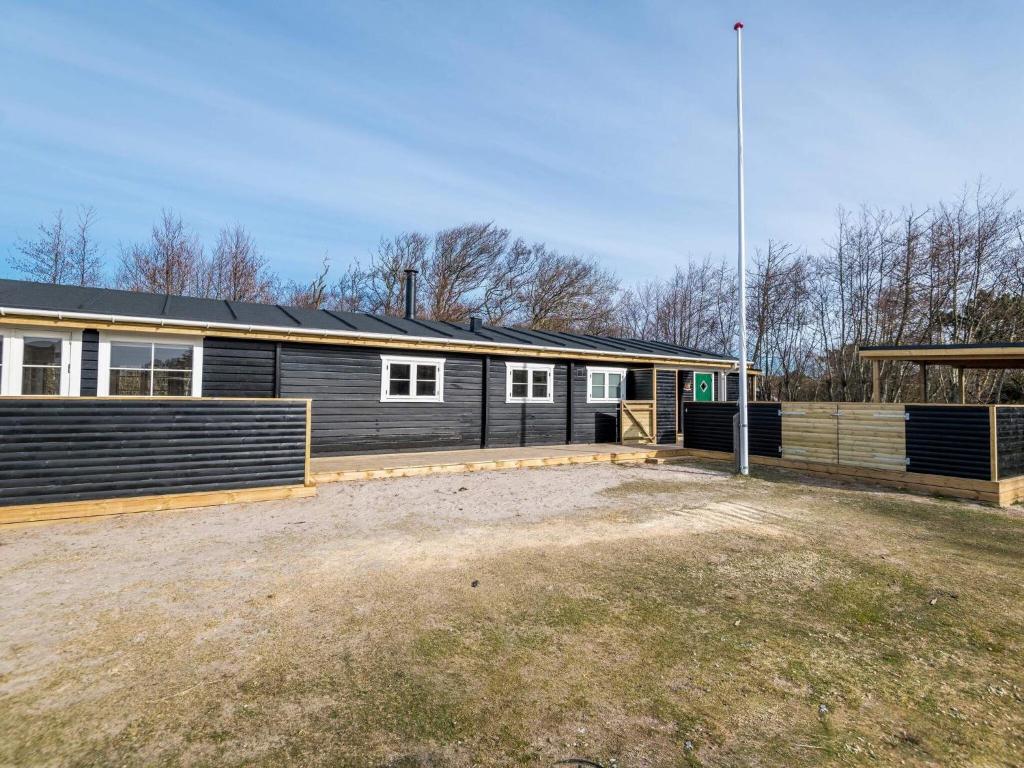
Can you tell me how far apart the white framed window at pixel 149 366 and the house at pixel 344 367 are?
0.02m

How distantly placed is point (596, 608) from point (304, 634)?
6.46 ft

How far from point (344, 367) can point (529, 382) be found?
4.88m

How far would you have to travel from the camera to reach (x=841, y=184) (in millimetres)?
19984

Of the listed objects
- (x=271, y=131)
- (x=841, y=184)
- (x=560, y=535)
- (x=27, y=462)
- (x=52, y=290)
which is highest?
(x=841, y=184)

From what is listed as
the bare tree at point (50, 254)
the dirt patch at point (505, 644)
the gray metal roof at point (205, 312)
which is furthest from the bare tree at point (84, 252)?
the dirt patch at point (505, 644)

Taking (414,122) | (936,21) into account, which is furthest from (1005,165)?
(414,122)

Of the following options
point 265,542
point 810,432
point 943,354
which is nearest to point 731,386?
point 810,432

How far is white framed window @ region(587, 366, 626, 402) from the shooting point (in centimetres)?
1413

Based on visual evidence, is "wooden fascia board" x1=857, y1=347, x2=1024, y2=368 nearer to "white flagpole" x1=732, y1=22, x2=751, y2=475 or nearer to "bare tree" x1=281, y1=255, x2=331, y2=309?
"white flagpole" x1=732, y1=22, x2=751, y2=475

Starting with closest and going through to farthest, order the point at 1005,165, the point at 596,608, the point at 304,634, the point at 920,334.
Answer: the point at 304,634, the point at 596,608, the point at 1005,165, the point at 920,334

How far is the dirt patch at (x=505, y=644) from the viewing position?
2094mm

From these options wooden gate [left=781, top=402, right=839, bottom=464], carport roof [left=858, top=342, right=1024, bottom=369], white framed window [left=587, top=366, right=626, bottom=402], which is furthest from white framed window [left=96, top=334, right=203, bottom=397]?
carport roof [left=858, top=342, right=1024, bottom=369]

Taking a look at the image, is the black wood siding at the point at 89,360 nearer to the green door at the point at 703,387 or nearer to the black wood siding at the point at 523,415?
the black wood siding at the point at 523,415

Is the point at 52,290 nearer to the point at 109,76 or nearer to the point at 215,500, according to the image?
the point at 215,500
